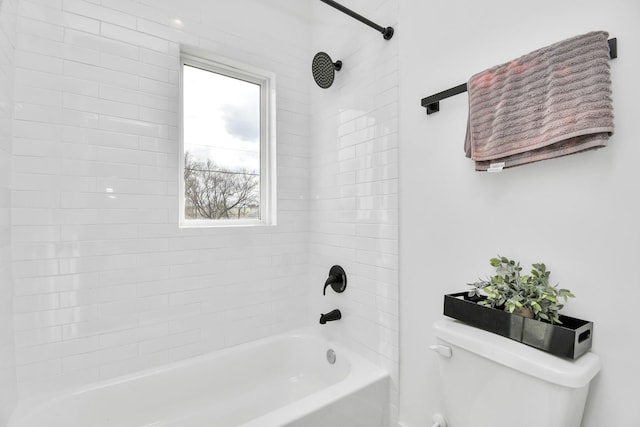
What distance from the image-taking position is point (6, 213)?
1364mm

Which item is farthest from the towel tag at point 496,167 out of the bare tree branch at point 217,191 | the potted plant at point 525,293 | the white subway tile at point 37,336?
the white subway tile at point 37,336

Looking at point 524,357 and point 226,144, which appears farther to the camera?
point 226,144

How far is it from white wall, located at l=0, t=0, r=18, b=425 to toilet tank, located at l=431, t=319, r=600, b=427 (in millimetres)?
1746

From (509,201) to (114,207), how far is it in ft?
5.99

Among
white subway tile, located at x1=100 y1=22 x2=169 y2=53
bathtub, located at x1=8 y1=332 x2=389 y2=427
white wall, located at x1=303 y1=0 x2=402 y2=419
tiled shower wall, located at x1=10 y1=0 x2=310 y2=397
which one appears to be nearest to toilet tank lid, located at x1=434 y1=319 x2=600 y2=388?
white wall, located at x1=303 y1=0 x2=402 y2=419

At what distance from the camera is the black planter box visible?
898mm

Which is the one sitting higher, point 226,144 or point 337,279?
point 226,144

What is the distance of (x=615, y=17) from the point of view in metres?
0.94

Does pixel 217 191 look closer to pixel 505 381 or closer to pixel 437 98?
pixel 437 98

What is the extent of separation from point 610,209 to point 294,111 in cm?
181

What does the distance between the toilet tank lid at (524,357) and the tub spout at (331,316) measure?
873mm

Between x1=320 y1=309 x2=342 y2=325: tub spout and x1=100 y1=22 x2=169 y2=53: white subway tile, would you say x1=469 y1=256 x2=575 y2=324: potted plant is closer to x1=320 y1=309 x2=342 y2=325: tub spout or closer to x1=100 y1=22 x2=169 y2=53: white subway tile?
x1=320 y1=309 x2=342 y2=325: tub spout

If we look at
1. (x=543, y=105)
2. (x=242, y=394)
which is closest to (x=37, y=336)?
(x=242, y=394)

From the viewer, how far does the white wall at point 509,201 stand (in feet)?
3.05
